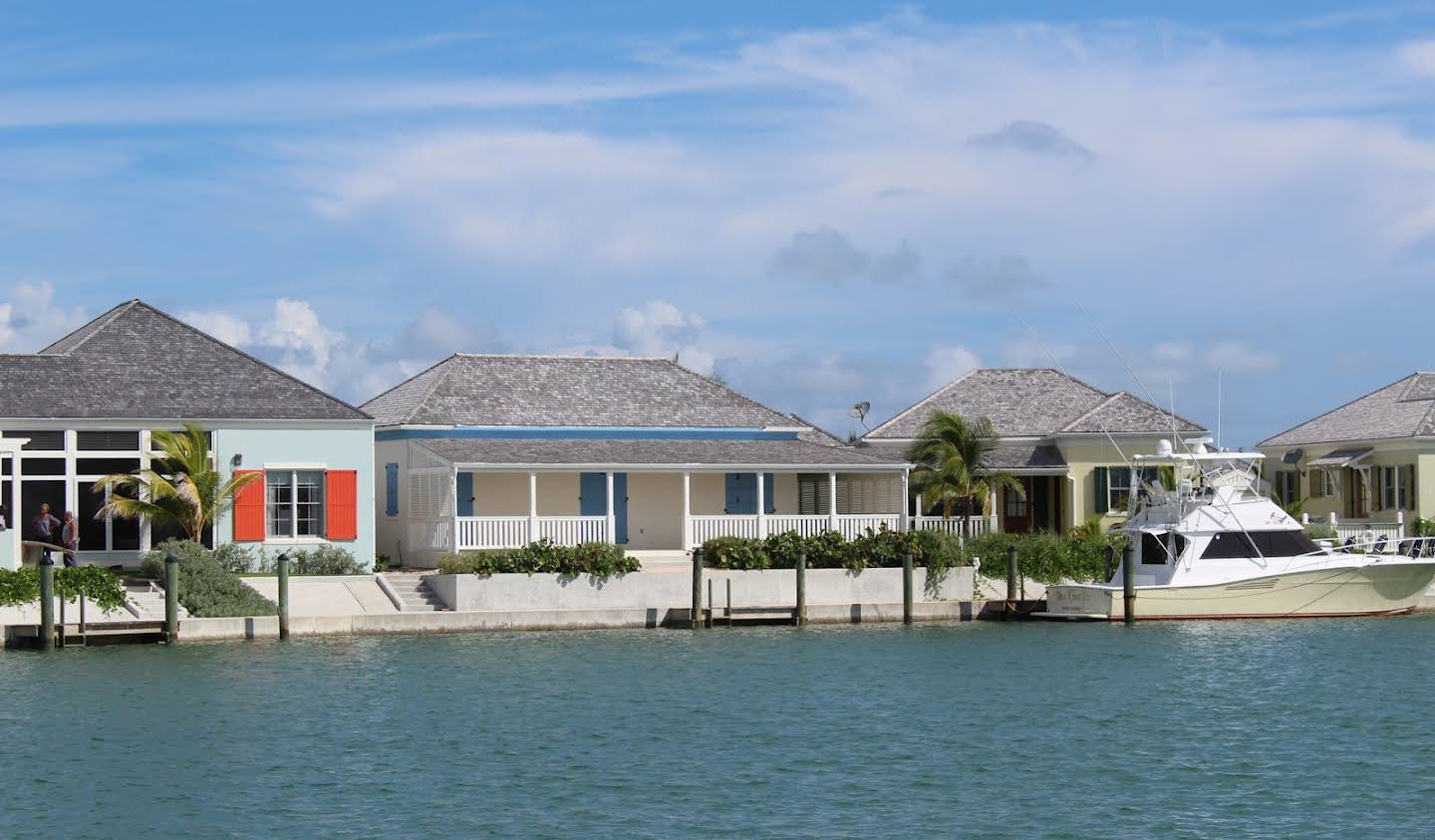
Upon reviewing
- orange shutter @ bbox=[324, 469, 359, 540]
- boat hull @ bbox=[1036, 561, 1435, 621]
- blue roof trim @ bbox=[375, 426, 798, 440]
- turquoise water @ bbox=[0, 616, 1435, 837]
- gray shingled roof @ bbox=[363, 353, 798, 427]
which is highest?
gray shingled roof @ bbox=[363, 353, 798, 427]

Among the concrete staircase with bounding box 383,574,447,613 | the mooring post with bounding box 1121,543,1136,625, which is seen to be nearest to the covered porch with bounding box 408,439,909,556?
the concrete staircase with bounding box 383,574,447,613

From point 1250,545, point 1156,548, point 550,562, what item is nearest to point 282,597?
point 550,562

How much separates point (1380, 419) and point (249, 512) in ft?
101

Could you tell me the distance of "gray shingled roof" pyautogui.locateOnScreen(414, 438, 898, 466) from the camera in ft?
144

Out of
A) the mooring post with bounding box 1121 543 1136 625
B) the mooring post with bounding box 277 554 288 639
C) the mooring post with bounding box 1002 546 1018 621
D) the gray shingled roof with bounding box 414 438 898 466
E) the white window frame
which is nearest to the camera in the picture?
the mooring post with bounding box 277 554 288 639

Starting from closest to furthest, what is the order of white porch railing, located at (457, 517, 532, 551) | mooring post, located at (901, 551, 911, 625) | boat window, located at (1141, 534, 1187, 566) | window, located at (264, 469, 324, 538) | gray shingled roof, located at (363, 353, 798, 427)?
mooring post, located at (901, 551, 911, 625)
boat window, located at (1141, 534, 1187, 566)
window, located at (264, 469, 324, 538)
white porch railing, located at (457, 517, 532, 551)
gray shingled roof, located at (363, 353, 798, 427)

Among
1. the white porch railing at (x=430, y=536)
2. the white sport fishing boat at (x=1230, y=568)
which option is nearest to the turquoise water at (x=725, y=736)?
the white sport fishing boat at (x=1230, y=568)

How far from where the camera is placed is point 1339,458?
51.7m

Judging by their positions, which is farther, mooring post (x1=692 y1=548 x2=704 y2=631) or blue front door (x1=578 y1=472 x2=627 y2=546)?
blue front door (x1=578 y1=472 x2=627 y2=546)

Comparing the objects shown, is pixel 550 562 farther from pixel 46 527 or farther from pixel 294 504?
pixel 46 527

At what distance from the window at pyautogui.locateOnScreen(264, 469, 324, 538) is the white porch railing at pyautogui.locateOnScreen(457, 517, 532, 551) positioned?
312cm

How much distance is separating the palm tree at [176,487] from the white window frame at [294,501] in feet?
4.10

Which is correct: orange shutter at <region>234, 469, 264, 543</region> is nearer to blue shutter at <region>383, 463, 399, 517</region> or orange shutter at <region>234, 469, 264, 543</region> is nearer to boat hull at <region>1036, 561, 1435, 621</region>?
blue shutter at <region>383, 463, 399, 517</region>

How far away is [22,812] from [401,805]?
424 cm
